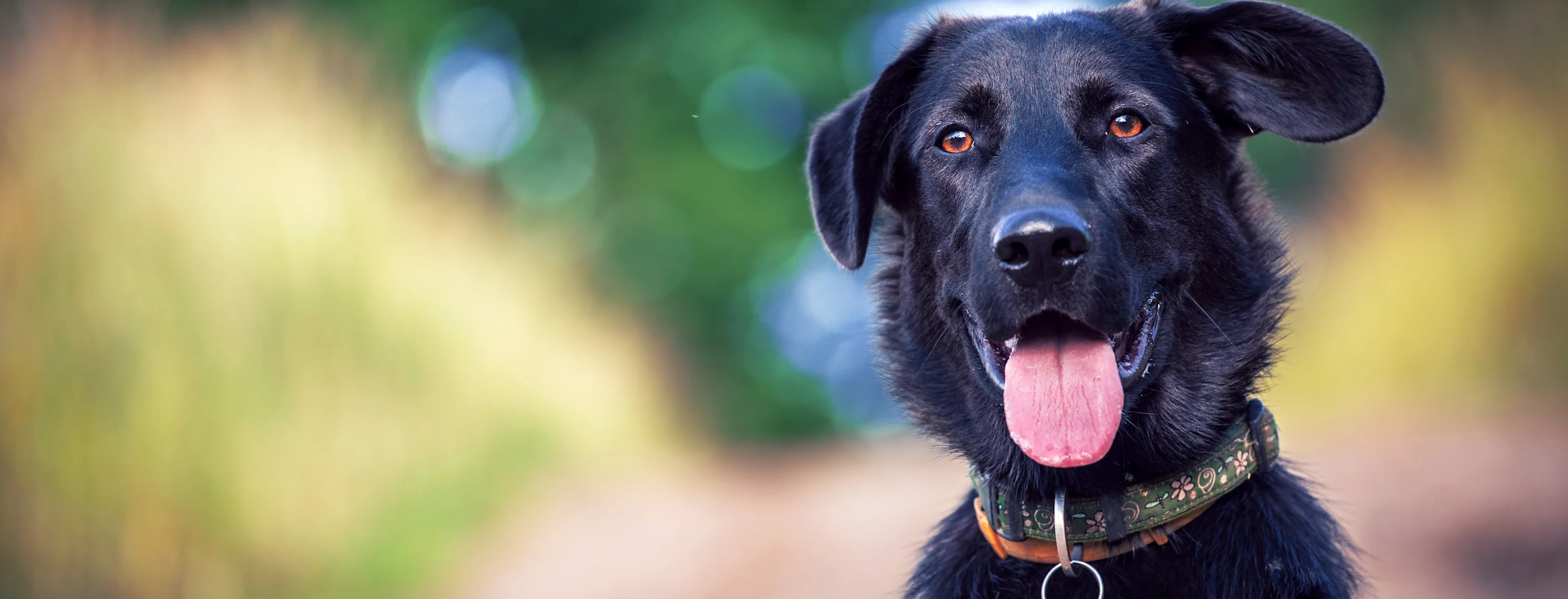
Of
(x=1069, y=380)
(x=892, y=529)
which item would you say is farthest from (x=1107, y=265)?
(x=892, y=529)

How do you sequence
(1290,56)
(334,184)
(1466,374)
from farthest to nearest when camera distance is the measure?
1. (1466,374)
2. (334,184)
3. (1290,56)

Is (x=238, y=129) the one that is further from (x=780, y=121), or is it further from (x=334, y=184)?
(x=780, y=121)

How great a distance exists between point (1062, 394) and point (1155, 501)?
344 mm

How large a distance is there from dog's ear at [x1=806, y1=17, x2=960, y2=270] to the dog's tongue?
748mm

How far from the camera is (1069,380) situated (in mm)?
2383

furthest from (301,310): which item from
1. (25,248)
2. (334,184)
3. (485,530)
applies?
(485,530)

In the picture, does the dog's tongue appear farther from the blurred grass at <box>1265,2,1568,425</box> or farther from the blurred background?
the blurred grass at <box>1265,2,1568,425</box>

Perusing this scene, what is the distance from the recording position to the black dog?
234cm

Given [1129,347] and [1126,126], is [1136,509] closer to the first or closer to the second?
[1129,347]

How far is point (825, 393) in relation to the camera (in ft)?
55.1

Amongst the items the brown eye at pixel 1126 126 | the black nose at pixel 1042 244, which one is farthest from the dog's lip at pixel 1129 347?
the brown eye at pixel 1126 126

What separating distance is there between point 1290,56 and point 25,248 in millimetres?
4957

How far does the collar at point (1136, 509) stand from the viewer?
2.34 m

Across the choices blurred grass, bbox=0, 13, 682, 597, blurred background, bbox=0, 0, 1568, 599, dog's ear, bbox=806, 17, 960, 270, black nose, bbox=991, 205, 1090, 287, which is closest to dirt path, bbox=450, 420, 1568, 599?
blurred background, bbox=0, 0, 1568, 599
